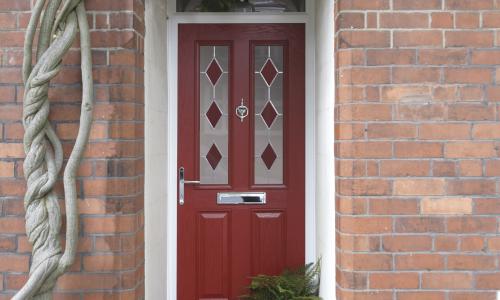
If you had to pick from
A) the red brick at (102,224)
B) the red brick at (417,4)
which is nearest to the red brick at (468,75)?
the red brick at (417,4)

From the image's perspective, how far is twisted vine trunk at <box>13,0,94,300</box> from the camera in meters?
2.51

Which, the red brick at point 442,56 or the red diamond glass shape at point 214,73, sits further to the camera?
the red diamond glass shape at point 214,73

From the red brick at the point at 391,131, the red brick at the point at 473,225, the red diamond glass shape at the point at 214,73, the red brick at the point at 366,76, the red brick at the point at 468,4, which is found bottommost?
the red brick at the point at 473,225

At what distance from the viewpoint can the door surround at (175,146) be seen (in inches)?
121

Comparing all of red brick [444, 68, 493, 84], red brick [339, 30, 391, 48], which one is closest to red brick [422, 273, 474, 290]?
red brick [444, 68, 493, 84]

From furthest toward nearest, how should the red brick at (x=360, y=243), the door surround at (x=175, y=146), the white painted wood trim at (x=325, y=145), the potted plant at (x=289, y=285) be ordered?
1. the potted plant at (x=289, y=285)
2. the door surround at (x=175, y=146)
3. the white painted wood trim at (x=325, y=145)
4. the red brick at (x=360, y=243)

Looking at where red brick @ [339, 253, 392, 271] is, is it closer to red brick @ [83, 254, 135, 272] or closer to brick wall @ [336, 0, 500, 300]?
brick wall @ [336, 0, 500, 300]

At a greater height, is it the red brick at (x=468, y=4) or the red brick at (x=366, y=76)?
the red brick at (x=468, y=4)

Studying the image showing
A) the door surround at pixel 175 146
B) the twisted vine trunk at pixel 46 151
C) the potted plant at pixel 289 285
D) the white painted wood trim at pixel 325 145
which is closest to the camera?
the twisted vine trunk at pixel 46 151

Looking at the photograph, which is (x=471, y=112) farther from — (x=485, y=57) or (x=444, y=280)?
(x=444, y=280)

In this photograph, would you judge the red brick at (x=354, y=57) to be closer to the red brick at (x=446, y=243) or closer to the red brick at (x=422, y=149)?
the red brick at (x=422, y=149)

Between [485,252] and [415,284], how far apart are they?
40cm

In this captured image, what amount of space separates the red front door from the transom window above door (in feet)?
0.40

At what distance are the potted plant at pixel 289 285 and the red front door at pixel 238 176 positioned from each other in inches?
4.8
